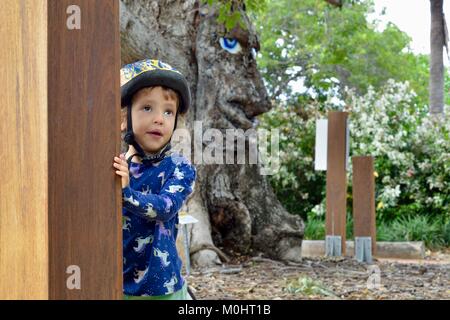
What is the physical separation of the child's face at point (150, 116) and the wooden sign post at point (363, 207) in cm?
552

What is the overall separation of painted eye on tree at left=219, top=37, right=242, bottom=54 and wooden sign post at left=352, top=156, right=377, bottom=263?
5.97 feet

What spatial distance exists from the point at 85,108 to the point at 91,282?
0.43 m

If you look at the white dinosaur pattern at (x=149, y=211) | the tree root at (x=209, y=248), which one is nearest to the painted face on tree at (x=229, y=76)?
the tree root at (x=209, y=248)

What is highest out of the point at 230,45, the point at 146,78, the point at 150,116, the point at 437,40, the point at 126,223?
the point at 437,40

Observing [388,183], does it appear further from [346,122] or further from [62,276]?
[62,276]

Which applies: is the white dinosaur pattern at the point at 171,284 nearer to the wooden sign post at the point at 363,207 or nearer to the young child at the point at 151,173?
the young child at the point at 151,173

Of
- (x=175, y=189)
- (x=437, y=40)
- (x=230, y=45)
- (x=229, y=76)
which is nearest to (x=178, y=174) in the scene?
A: (x=175, y=189)

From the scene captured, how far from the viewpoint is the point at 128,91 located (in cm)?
239

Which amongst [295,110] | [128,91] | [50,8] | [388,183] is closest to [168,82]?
[128,91]

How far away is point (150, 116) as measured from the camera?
7.89ft

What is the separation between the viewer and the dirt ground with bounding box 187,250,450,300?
18.1ft

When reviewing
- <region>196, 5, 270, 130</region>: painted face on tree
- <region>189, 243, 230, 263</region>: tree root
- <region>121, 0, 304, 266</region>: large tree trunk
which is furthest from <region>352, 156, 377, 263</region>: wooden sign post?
<region>189, 243, 230, 263</region>: tree root

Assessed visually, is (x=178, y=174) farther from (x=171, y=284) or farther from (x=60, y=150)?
(x=60, y=150)

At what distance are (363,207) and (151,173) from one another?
5.63 metres
